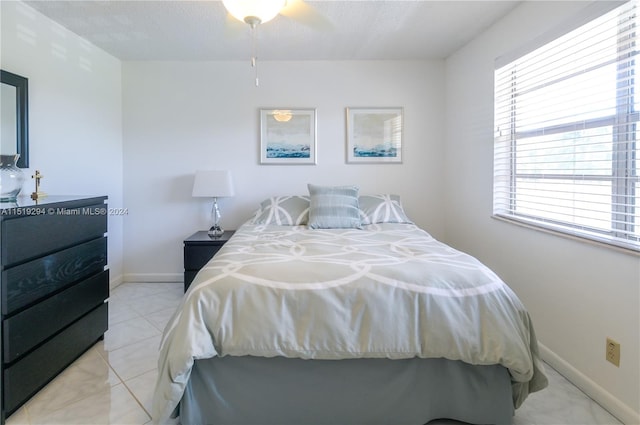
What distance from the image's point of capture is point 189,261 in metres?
3.01

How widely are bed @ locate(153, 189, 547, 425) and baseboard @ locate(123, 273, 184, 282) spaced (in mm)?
2258

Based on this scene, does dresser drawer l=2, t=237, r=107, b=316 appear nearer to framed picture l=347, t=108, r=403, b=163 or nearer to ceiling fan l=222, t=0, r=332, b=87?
ceiling fan l=222, t=0, r=332, b=87

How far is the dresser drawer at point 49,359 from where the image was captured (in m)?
1.56

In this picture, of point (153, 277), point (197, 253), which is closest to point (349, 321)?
point (197, 253)

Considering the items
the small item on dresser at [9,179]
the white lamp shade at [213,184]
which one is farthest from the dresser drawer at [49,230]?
the white lamp shade at [213,184]

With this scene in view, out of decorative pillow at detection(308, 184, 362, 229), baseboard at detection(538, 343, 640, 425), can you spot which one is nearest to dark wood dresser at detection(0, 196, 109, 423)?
decorative pillow at detection(308, 184, 362, 229)

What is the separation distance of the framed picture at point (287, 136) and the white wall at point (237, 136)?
0.24 feet

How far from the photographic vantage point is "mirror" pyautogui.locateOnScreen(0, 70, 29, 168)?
2.12 meters

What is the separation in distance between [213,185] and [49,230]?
5.03ft

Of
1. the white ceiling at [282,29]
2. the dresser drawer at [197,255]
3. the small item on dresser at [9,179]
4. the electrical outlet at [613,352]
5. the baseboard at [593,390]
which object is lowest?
the baseboard at [593,390]

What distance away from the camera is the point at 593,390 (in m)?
1.70

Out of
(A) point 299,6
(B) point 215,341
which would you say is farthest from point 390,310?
(A) point 299,6

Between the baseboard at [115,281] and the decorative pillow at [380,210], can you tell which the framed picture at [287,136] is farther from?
the baseboard at [115,281]

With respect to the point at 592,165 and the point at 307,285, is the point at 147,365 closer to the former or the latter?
the point at 307,285
